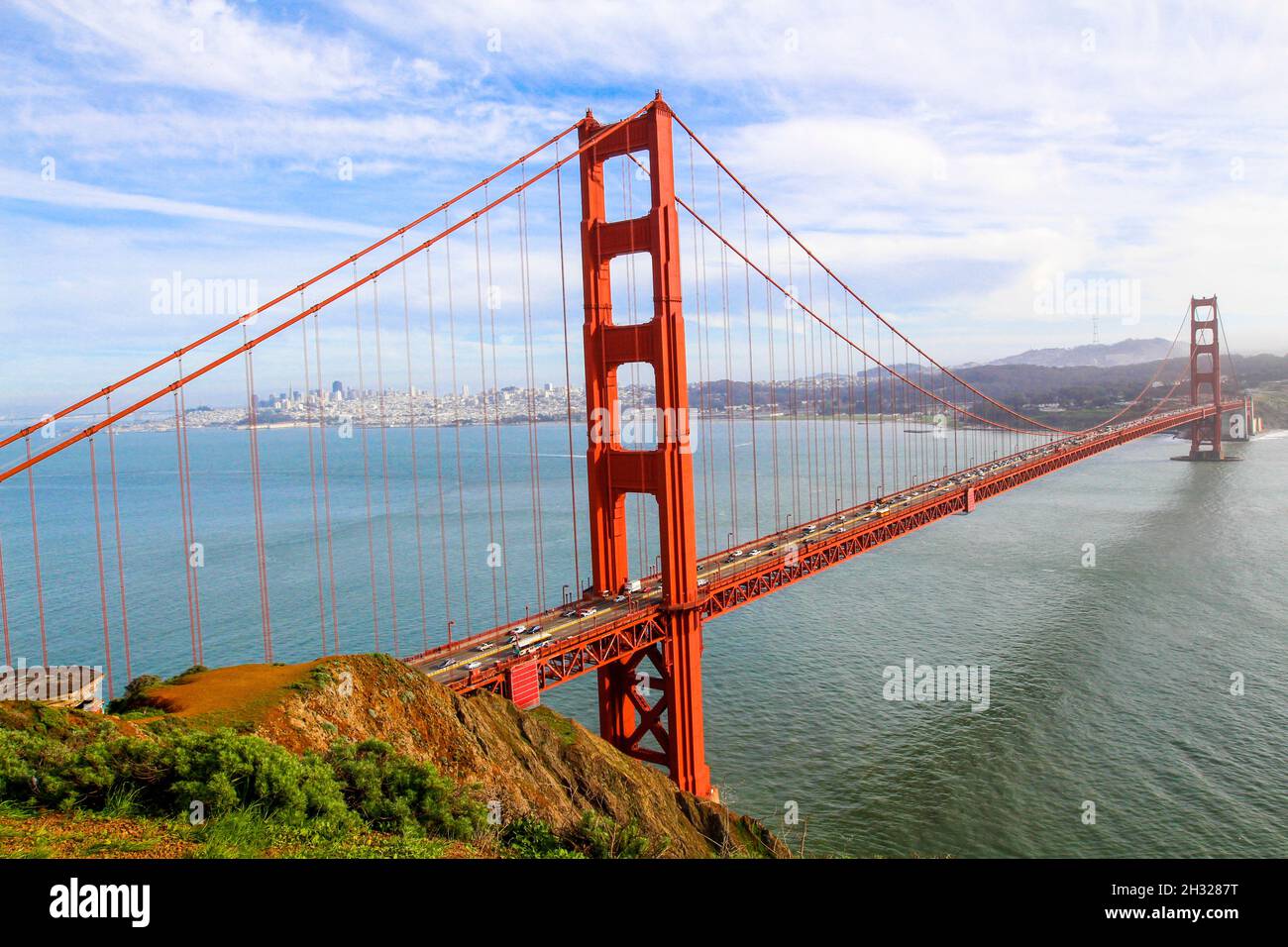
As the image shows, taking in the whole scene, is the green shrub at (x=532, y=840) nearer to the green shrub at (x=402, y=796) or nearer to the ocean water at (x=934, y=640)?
the green shrub at (x=402, y=796)

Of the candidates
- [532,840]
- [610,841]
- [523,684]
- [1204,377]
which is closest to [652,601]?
[523,684]

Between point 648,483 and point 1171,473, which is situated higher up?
point 648,483

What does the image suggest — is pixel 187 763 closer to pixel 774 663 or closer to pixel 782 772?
pixel 782 772

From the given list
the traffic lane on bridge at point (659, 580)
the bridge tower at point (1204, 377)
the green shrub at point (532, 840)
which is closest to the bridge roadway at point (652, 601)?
A: the traffic lane on bridge at point (659, 580)

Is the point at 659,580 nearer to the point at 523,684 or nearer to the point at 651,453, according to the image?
the point at 651,453
